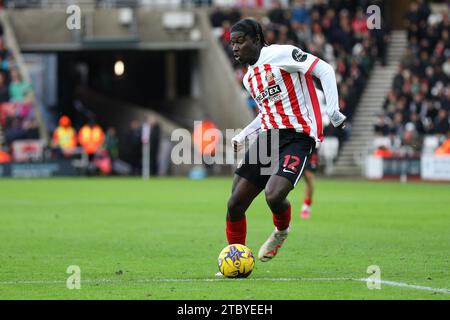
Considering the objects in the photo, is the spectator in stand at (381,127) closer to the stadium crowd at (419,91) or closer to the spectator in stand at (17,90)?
the stadium crowd at (419,91)

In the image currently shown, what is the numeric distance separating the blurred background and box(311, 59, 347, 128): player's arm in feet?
Result: 73.2

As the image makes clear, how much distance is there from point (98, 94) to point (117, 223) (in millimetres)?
32119

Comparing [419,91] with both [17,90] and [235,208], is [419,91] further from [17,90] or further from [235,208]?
[235,208]

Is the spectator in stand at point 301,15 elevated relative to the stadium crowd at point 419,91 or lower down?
elevated

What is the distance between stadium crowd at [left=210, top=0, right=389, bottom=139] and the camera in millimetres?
38656

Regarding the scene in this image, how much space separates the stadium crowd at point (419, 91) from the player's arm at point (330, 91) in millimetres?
23241

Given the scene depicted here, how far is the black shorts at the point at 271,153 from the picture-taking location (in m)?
10.9

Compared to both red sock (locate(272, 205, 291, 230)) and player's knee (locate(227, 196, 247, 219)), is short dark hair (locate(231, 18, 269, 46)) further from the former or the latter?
red sock (locate(272, 205, 291, 230))

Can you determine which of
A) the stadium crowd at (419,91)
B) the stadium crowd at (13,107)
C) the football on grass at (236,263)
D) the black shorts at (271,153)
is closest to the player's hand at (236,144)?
the black shorts at (271,153)

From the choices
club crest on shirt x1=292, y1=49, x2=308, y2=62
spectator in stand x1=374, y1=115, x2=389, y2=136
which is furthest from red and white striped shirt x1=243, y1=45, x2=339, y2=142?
spectator in stand x1=374, y1=115, x2=389, y2=136

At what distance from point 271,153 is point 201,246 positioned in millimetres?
3302

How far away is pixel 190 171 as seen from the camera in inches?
1515

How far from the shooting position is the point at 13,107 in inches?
1492

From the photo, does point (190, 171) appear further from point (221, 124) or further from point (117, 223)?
point (117, 223)
